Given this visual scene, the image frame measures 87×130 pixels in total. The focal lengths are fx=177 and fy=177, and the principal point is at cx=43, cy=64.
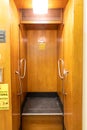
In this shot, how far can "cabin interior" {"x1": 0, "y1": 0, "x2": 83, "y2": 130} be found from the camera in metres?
2.09

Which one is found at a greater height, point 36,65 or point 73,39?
point 73,39

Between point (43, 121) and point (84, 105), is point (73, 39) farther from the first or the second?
point (43, 121)

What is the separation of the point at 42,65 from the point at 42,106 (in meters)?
1.17

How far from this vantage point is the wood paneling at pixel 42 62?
4.27 m

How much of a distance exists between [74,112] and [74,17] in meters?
1.13

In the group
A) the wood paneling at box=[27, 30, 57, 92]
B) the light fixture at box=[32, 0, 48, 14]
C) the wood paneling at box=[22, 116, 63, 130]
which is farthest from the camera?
the wood paneling at box=[27, 30, 57, 92]

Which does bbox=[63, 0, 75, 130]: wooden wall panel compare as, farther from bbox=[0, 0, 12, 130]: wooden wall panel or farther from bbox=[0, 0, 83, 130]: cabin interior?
A: bbox=[0, 0, 12, 130]: wooden wall panel

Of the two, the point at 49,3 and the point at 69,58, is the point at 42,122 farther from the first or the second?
the point at 49,3

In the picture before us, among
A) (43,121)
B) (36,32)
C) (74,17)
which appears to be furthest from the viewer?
(36,32)

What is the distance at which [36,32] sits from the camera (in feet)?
14.0

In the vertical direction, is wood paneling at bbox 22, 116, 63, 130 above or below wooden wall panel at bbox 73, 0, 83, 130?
below

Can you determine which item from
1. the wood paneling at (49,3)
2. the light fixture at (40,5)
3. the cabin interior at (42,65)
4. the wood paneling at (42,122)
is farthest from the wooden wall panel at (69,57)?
the wood paneling at (42,122)

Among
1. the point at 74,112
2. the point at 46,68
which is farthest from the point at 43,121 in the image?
the point at 46,68

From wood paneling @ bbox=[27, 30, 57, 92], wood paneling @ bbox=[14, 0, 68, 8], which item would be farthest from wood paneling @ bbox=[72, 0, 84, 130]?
wood paneling @ bbox=[27, 30, 57, 92]
